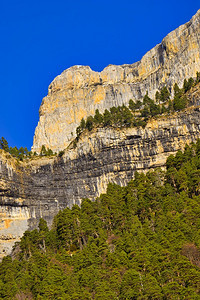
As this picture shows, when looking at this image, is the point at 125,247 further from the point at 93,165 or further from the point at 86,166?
the point at 86,166

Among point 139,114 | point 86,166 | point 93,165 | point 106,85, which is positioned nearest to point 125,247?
point 93,165

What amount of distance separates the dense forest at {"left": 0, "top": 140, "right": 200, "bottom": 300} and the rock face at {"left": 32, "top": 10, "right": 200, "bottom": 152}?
49.7 metres

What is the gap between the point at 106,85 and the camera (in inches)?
5989

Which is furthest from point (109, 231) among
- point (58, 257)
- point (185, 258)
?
point (185, 258)

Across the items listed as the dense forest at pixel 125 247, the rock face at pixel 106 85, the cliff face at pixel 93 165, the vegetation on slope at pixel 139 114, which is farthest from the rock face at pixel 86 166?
the dense forest at pixel 125 247

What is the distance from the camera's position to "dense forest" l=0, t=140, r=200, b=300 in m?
49.5

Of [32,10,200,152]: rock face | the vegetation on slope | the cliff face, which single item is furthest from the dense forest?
[32,10,200,152]: rock face

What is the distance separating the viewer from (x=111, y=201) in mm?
80000

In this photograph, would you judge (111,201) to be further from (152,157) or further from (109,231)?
(152,157)

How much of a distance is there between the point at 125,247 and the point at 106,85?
96840mm

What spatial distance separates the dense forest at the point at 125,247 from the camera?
49531mm

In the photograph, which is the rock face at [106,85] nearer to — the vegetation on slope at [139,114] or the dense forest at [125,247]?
the vegetation on slope at [139,114]

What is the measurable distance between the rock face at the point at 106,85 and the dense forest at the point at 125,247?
49734 mm

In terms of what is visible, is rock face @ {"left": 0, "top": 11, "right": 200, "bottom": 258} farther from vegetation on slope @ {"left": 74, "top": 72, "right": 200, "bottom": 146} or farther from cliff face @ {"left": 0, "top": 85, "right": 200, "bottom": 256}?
vegetation on slope @ {"left": 74, "top": 72, "right": 200, "bottom": 146}
